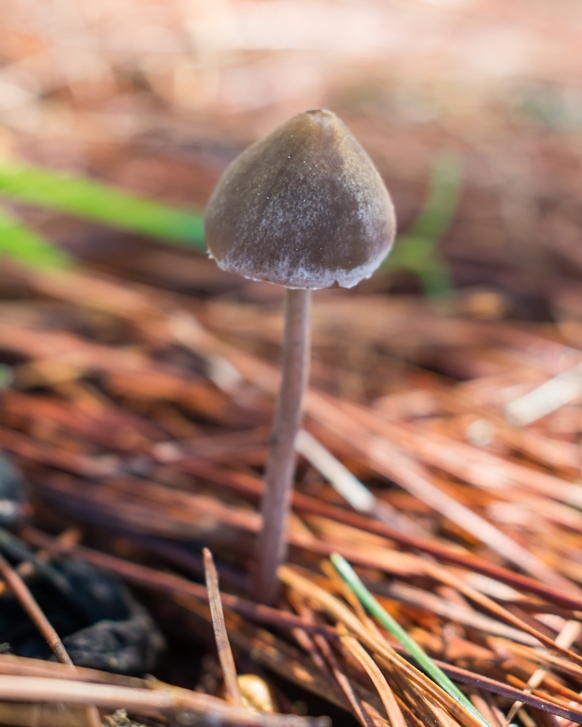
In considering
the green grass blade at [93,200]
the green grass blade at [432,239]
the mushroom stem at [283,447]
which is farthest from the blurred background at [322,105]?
the mushroom stem at [283,447]

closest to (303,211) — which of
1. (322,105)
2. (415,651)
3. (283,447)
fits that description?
(283,447)

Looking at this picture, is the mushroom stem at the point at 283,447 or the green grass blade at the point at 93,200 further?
the green grass blade at the point at 93,200

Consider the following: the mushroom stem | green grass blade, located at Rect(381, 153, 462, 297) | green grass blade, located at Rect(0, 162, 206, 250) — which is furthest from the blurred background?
the mushroom stem

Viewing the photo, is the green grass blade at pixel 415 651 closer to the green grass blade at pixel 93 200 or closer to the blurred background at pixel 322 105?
the green grass blade at pixel 93 200

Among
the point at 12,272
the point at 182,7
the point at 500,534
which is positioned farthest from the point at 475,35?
the point at 500,534

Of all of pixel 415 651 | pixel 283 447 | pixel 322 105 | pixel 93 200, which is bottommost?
pixel 415 651

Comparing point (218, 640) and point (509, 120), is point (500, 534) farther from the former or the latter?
point (509, 120)

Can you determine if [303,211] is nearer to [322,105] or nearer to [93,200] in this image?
[93,200]

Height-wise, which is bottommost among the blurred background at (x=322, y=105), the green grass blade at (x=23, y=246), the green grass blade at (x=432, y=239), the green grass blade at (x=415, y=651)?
the green grass blade at (x=415, y=651)

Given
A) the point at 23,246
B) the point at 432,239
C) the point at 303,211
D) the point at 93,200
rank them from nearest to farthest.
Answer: the point at 303,211, the point at 23,246, the point at 93,200, the point at 432,239
